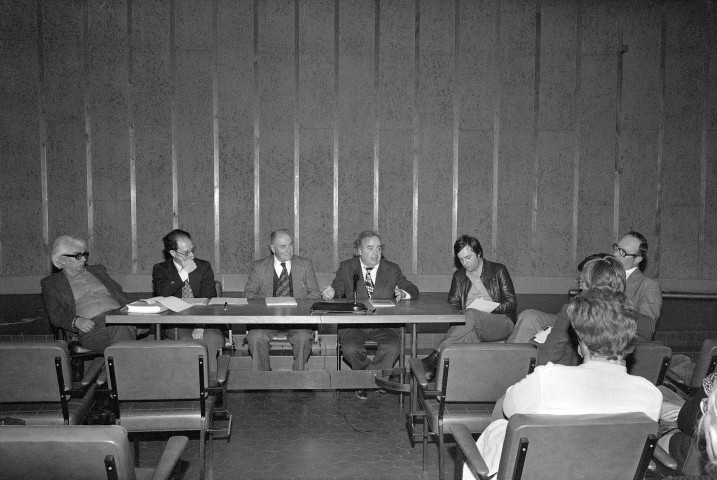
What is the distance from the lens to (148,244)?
7.46 m

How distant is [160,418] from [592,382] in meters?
2.10

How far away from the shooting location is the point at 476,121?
7.69 meters

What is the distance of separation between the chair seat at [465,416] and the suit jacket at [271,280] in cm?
220

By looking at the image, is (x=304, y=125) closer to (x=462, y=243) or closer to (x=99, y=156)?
(x=99, y=156)

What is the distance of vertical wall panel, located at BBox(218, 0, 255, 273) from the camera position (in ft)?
24.3

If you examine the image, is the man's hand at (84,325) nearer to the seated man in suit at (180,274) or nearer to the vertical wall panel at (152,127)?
the seated man in suit at (180,274)

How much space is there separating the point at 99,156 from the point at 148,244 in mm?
1272

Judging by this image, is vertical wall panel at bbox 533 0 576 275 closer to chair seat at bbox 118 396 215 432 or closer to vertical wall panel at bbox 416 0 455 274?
vertical wall panel at bbox 416 0 455 274

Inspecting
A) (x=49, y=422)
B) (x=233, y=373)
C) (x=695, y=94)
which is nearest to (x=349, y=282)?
(x=233, y=373)

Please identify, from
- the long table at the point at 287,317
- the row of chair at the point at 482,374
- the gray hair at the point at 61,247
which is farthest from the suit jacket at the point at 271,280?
the row of chair at the point at 482,374

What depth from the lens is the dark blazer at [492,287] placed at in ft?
15.8

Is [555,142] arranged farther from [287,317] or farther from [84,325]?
[84,325]

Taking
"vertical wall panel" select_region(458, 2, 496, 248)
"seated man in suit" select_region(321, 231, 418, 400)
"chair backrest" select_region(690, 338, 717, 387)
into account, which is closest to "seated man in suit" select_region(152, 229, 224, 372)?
"seated man in suit" select_region(321, 231, 418, 400)

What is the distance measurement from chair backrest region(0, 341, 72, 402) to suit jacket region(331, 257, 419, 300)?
99.5 inches
